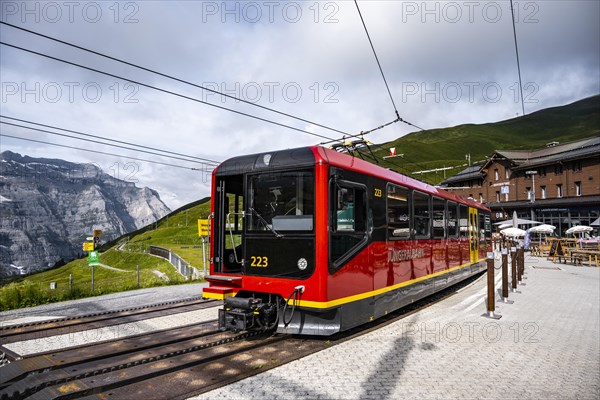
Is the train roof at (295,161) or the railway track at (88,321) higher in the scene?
the train roof at (295,161)

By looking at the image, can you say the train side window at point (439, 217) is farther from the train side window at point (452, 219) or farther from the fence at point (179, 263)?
the fence at point (179, 263)

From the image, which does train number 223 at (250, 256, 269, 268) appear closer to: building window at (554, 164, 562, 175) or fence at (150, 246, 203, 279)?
fence at (150, 246, 203, 279)

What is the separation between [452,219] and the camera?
12.2m

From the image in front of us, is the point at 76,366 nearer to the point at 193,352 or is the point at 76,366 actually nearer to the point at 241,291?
the point at 193,352

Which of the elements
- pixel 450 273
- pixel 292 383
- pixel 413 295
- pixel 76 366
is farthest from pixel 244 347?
pixel 450 273

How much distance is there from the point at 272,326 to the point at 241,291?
2.80 feet

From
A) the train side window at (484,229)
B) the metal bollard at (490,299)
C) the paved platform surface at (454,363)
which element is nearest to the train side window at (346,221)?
the paved platform surface at (454,363)

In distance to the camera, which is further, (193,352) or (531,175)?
(531,175)

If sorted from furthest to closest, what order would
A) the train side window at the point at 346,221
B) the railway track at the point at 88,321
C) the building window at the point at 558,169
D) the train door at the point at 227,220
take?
the building window at the point at 558,169, the train door at the point at 227,220, the railway track at the point at 88,321, the train side window at the point at 346,221

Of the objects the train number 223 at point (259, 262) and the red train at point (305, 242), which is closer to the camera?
the red train at point (305, 242)

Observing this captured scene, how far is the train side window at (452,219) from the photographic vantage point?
470 inches

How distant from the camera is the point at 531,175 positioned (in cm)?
4934

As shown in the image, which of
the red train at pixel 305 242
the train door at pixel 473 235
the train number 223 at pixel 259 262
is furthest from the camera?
the train door at pixel 473 235

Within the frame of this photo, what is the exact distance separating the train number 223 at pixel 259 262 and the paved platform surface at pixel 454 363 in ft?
5.57
